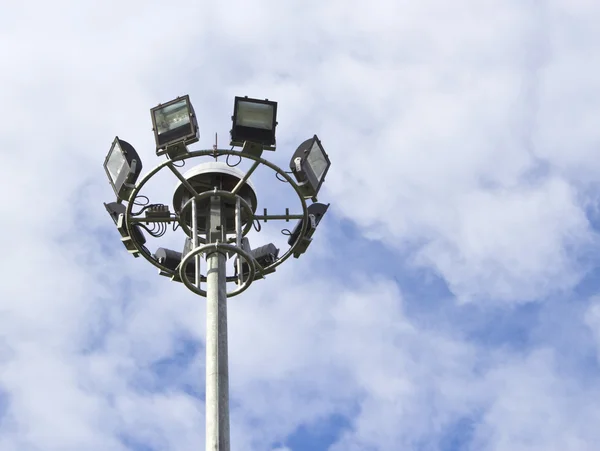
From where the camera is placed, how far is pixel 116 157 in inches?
849

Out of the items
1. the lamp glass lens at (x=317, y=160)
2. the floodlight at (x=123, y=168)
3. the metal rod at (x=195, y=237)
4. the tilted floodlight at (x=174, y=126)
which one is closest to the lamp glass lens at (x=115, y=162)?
the floodlight at (x=123, y=168)

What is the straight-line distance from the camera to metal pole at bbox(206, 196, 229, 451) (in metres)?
18.1

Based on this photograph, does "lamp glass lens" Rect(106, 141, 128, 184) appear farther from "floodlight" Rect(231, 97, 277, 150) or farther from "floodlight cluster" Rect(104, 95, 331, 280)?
"floodlight" Rect(231, 97, 277, 150)

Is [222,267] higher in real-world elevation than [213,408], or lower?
higher

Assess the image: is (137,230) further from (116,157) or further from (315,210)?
(315,210)

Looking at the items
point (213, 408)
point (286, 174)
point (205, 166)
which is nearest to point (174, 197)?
point (205, 166)

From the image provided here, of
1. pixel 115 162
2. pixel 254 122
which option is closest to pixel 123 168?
pixel 115 162

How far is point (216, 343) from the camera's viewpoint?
63.3ft

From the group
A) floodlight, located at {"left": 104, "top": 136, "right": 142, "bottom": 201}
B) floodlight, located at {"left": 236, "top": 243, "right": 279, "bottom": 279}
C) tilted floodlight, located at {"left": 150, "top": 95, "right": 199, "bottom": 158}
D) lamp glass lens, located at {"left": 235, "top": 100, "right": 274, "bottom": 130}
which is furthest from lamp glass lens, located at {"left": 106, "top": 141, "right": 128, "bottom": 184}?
floodlight, located at {"left": 236, "top": 243, "right": 279, "bottom": 279}

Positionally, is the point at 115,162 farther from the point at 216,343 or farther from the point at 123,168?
the point at 216,343

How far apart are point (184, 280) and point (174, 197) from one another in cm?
191

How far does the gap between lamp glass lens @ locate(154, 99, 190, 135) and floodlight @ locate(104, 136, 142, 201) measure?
0.89m

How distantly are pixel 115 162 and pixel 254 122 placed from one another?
268 cm

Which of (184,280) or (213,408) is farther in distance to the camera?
(184,280)
